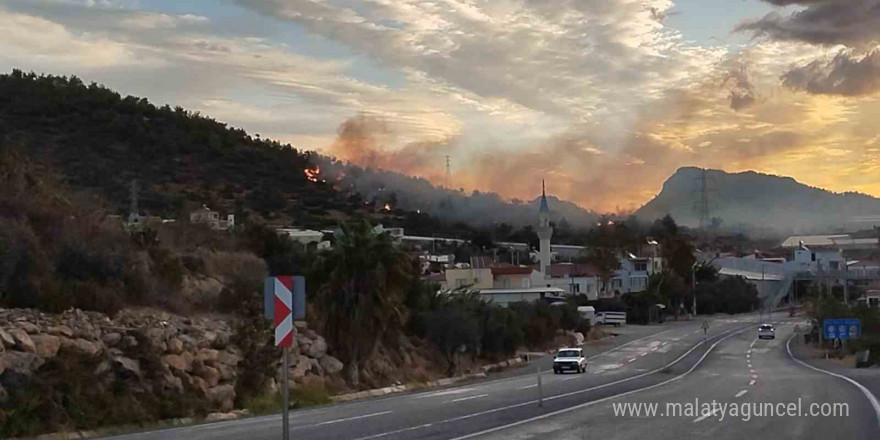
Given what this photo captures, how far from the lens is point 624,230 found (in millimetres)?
138750

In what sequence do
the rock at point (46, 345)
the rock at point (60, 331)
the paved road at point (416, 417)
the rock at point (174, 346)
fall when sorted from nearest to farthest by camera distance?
the paved road at point (416, 417) → the rock at point (46, 345) → the rock at point (60, 331) → the rock at point (174, 346)

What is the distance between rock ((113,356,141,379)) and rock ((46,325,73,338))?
4.58 feet

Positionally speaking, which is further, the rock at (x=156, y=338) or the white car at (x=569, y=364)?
the white car at (x=569, y=364)

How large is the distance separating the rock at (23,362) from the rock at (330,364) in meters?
16.7

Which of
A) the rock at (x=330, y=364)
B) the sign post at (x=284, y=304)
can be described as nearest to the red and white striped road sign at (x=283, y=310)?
the sign post at (x=284, y=304)

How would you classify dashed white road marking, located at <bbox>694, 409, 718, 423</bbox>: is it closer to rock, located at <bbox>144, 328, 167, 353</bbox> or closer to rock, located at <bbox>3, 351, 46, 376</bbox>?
rock, located at <bbox>3, 351, 46, 376</bbox>

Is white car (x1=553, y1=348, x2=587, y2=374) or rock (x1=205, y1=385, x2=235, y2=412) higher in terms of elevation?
rock (x1=205, y1=385, x2=235, y2=412)

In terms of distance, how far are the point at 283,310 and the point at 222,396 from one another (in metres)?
16.8

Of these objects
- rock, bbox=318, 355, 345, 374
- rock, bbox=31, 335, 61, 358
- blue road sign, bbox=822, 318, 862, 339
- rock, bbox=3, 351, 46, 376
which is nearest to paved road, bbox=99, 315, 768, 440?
rock, bbox=3, 351, 46, 376

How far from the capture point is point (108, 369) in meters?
25.6

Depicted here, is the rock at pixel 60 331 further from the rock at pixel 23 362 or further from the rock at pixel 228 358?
the rock at pixel 228 358

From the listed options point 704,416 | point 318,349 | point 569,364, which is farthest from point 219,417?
point 569,364

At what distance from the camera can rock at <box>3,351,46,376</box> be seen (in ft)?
74.9

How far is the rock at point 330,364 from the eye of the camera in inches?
1556
